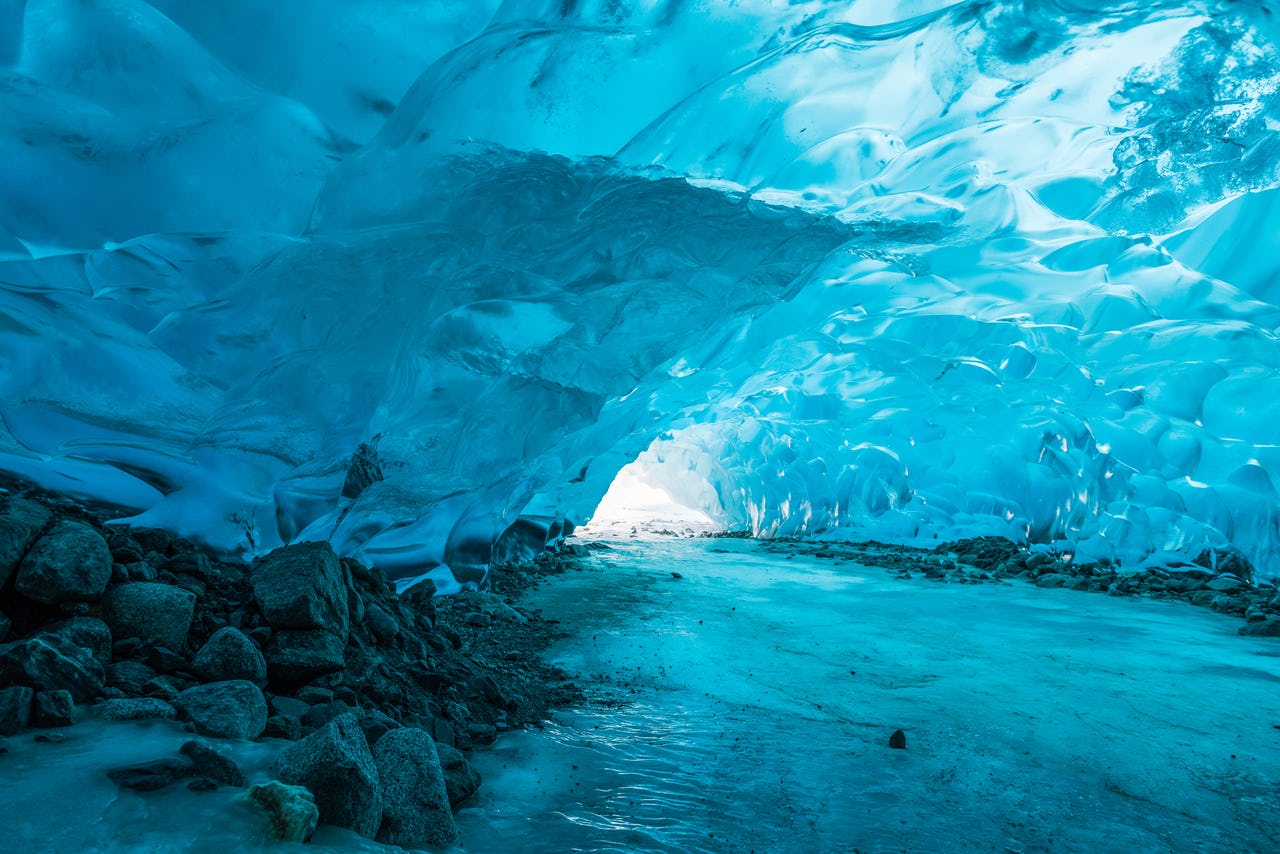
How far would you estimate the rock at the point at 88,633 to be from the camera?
303 centimetres

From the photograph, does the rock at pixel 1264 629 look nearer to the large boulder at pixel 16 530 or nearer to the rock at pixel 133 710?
the rock at pixel 133 710

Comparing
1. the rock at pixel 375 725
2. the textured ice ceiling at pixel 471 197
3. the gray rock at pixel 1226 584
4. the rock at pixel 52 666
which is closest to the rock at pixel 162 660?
the rock at pixel 52 666

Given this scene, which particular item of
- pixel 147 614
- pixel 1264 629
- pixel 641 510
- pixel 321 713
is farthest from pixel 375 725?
pixel 641 510

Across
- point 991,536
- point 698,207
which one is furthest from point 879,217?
point 991,536

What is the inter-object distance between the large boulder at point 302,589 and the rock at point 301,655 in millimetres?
52

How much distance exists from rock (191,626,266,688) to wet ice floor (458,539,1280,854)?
40.9 inches

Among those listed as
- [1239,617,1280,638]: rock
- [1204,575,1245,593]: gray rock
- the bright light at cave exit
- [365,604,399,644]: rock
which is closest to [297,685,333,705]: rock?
[365,604,399,644]: rock

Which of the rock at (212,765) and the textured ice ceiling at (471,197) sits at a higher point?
the textured ice ceiling at (471,197)

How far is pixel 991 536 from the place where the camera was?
20391 mm

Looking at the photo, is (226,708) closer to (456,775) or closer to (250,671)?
(250,671)

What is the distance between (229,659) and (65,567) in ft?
2.30

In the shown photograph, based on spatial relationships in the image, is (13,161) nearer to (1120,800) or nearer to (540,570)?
(1120,800)

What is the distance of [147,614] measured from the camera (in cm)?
329

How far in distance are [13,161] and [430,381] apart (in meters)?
2.64
